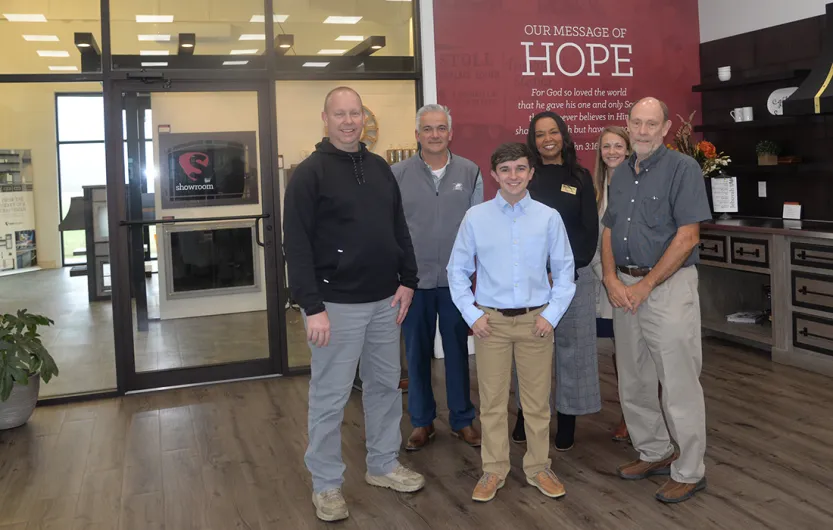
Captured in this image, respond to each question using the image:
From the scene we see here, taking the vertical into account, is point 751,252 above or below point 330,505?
above

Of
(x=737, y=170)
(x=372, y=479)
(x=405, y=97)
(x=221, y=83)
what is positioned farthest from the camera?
(x=737, y=170)

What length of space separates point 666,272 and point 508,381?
0.76 m

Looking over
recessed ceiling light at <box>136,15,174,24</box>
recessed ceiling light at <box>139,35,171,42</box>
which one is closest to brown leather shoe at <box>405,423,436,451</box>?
recessed ceiling light at <box>139,35,171,42</box>

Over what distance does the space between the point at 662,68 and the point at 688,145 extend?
71 centimetres

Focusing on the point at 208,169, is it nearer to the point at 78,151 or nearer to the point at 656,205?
the point at 78,151

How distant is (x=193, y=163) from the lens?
5.17 metres

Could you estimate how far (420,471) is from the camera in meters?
3.49

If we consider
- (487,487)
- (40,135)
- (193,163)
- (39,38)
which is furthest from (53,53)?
(487,487)

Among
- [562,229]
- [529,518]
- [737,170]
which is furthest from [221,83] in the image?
[737,170]

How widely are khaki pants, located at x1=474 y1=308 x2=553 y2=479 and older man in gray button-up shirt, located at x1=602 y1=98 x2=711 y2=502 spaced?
A: 42cm

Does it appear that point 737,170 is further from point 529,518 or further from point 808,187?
point 529,518

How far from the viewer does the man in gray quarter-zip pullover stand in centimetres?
369

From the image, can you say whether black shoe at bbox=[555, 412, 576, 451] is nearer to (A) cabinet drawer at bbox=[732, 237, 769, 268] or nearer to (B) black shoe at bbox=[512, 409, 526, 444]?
(B) black shoe at bbox=[512, 409, 526, 444]

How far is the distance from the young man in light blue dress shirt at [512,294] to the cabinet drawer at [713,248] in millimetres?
3087
